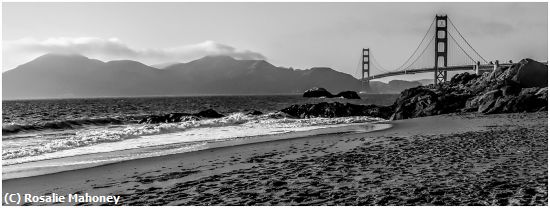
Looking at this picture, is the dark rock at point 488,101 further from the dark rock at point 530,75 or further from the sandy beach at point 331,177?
the sandy beach at point 331,177

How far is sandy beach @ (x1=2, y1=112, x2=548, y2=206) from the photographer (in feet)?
18.4

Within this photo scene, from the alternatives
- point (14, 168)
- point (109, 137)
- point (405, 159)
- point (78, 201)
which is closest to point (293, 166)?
point (405, 159)

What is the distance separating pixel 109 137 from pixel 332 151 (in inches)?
336

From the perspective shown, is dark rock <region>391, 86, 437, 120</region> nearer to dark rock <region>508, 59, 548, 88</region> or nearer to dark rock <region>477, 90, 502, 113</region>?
dark rock <region>477, 90, 502, 113</region>

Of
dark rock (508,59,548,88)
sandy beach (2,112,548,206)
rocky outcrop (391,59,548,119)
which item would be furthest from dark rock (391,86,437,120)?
sandy beach (2,112,548,206)

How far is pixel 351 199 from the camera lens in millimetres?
5496

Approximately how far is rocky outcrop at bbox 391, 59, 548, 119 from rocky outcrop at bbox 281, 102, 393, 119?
1498 mm

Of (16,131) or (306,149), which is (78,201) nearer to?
(306,149)

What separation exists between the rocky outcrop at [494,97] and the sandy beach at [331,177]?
12.4 metres

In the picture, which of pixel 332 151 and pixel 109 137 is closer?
pixel 332 151

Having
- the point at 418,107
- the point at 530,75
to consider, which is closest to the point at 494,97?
the point at 418,107

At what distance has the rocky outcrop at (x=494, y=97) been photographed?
71.8 feet

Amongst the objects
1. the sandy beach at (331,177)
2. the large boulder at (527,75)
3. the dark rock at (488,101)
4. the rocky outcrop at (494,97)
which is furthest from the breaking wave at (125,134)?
the large boulder at (527,75)

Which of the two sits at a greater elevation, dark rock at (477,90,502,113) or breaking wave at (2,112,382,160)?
dark rock at (477,90,502,113)
